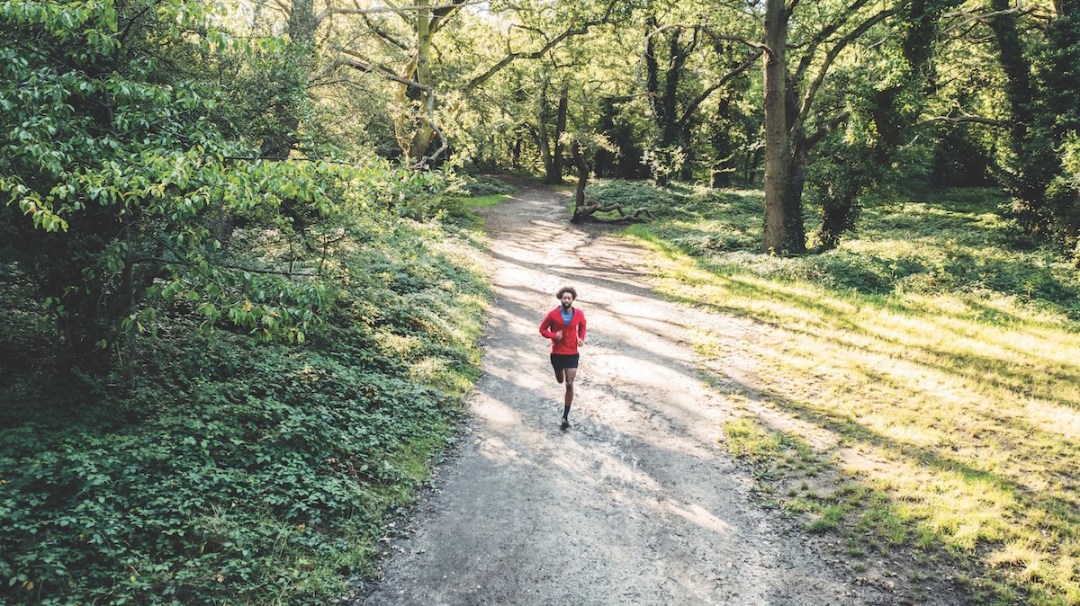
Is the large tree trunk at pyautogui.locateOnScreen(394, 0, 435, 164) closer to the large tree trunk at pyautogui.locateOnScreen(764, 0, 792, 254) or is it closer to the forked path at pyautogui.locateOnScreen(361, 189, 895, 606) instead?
the large tree trunk at pyautogui.locateOnScreen(764, 0, 792, 254)

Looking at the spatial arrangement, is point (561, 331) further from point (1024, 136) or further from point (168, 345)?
point (1024, 136)

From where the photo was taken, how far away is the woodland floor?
579cm

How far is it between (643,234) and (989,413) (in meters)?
16.8

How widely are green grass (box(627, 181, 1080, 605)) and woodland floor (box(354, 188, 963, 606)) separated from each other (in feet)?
1.78

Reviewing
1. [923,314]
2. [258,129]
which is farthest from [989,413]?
[258,129]

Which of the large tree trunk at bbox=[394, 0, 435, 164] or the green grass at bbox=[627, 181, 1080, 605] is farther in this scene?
the large tree trunk at bbox=[394, 0, 435, 164]

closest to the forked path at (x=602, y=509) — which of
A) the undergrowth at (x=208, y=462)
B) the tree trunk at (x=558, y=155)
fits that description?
the undergrowth at (x=208, y=462)

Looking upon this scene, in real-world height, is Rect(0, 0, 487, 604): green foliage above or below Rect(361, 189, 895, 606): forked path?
above

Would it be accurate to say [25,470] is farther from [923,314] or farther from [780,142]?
[780,142]

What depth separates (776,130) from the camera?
57.6ft

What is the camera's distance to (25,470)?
200 inches

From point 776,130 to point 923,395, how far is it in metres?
10.5

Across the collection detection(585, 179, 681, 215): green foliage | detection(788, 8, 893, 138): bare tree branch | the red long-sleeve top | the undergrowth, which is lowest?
the undergrowth

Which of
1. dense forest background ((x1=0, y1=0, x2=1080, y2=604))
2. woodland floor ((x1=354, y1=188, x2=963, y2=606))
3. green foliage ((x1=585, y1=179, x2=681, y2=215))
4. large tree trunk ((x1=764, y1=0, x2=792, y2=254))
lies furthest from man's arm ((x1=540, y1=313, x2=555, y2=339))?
green foliage ((x1=585, y1=179, x2=681, y2=215))
